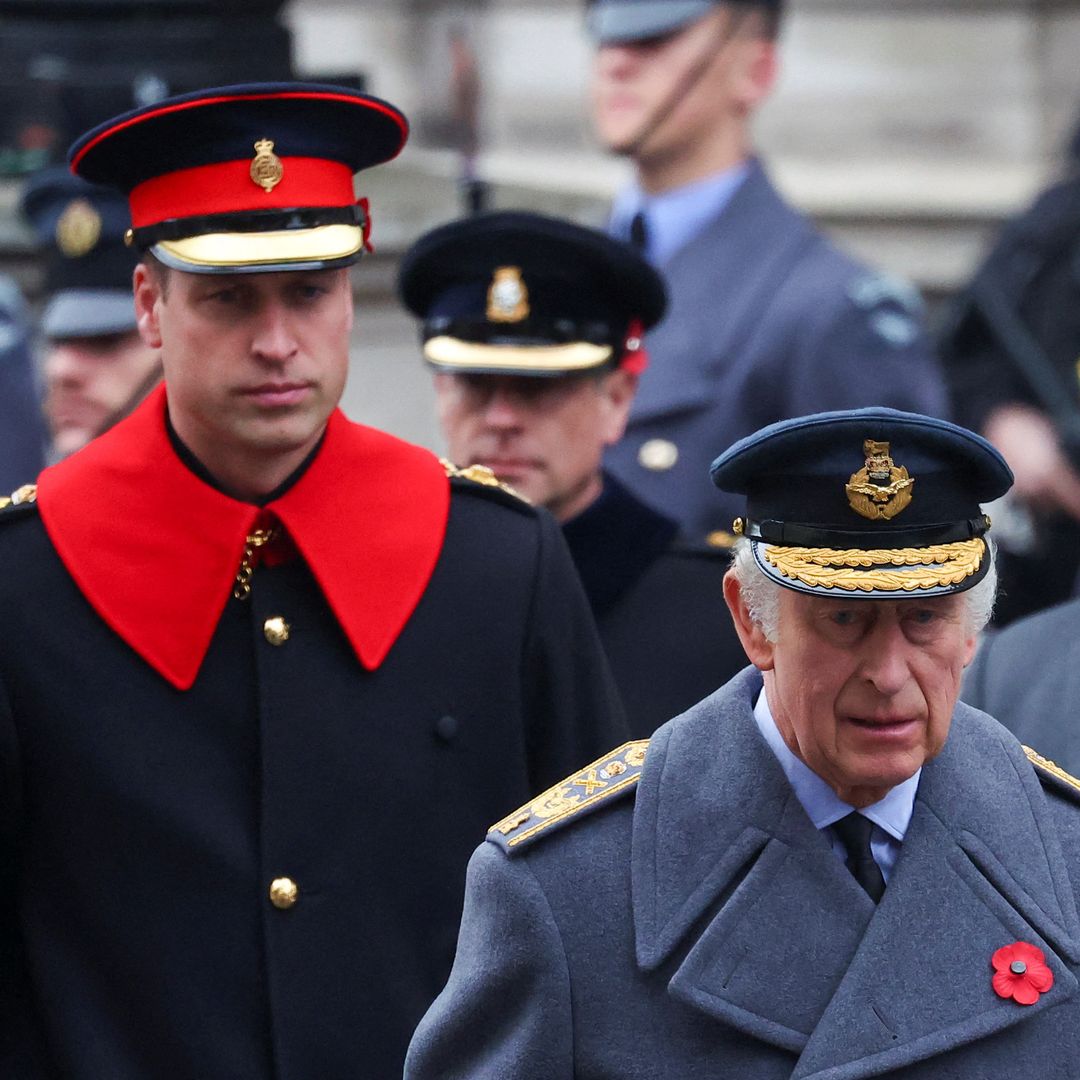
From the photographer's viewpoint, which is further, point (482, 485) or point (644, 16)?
point (644, 16)

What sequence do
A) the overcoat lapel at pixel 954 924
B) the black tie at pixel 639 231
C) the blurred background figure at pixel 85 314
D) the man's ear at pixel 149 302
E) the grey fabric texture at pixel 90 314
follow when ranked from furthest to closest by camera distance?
the black tie at pixel 639 231 → the grey fabric texture at pixel 90 314 → the blurred background figure at pixel 85 314 → the man's ear at pixel 149 302 → the overcoat lapel at pixel 954 924

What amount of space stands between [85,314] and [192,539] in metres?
2.75

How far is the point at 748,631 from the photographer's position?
3.73 m

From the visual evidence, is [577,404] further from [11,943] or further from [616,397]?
[11,943]

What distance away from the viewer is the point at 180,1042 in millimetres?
4219

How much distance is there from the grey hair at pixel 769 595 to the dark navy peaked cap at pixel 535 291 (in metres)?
2.03

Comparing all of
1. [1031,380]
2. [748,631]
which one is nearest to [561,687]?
[748,631]

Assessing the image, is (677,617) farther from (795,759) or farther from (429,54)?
(429,54)

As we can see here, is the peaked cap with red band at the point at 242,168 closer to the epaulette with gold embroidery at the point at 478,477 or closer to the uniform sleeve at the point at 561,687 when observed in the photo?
the epaulette with gold embroidery at the point at 478,477

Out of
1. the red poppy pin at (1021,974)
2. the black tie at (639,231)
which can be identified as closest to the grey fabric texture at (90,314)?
the black tie at (639,231)

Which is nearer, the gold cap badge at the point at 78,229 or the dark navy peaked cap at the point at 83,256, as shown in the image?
the dark navy peaked cap at the point at 83,256

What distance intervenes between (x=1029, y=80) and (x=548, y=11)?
6.26 feet

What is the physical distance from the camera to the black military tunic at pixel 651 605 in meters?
5.44

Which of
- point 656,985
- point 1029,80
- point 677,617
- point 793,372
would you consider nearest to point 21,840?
point 656,985
